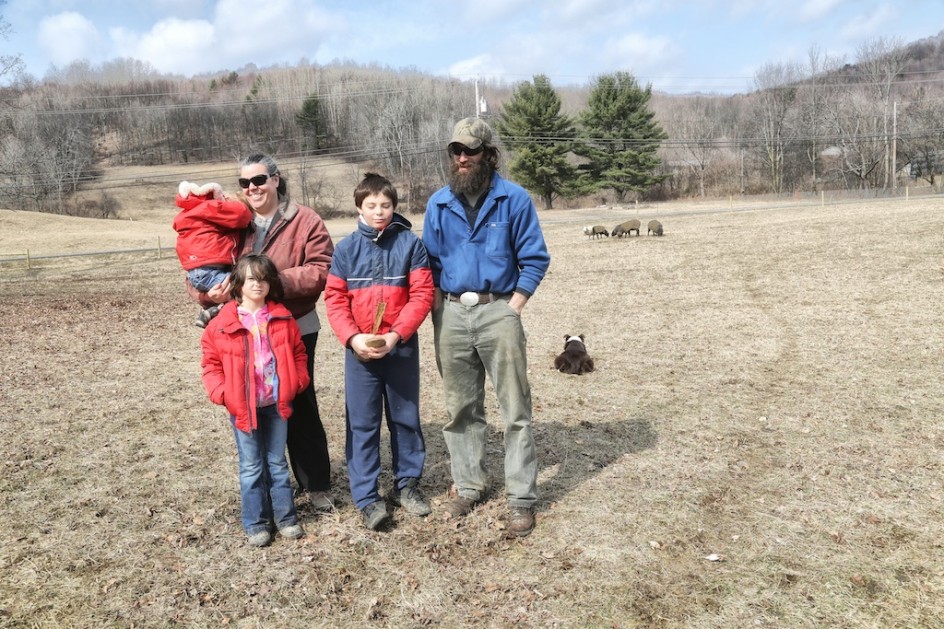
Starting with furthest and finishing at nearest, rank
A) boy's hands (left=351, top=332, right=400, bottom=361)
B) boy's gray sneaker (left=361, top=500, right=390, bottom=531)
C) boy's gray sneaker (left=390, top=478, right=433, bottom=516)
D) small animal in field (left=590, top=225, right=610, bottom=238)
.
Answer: small animal in field (left=590, top=225, right=610, bottom=238) < boy's gray sneaker (left=390, top=478, right=433, bottom=516) < boy's gray sneaker (left=361, top=500, right=390, bottom=531) < boy's hands (left=351, top=332, right=400, bottom=361)

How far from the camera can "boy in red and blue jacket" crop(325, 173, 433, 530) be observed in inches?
142

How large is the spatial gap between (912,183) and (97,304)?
215 feet

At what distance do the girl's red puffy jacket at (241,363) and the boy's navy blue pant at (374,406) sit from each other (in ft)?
1.13

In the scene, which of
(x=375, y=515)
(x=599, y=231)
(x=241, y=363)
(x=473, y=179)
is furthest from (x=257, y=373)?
(x=599, y=231)

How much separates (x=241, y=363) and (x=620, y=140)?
53375mm

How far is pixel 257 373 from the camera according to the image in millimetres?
3514

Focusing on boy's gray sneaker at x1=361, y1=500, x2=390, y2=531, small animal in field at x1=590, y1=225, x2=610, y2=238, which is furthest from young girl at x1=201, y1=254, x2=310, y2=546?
small animal in field at x1=590, y1=225, x2=610, y2=238

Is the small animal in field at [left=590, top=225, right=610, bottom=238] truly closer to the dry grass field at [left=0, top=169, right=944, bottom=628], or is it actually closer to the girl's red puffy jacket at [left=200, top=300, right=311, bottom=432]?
the dry grass field at [left=0, top=169, right=944, bottom=628]

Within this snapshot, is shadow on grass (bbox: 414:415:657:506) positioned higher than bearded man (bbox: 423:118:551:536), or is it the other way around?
bearded man (bbox: 423:118:551:536)

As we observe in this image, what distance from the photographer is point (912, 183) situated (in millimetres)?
59562

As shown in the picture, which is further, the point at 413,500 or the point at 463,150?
the point at 413,500

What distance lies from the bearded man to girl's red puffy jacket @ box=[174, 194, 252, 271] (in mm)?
1011

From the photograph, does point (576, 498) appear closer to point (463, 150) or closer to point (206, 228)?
point (463, 150)

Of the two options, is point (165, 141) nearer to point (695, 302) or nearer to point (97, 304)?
point (97, 304)
